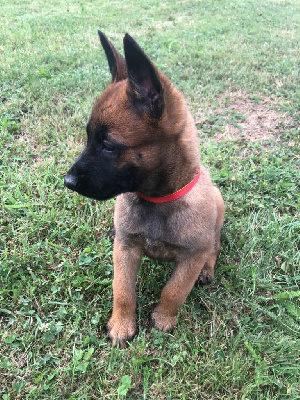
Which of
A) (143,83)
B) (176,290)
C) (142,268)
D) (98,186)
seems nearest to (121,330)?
(176,290)

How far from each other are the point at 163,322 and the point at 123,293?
0.39 metres

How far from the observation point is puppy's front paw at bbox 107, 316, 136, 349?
255cm

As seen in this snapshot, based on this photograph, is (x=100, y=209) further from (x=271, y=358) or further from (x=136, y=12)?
(x=136, y=12)

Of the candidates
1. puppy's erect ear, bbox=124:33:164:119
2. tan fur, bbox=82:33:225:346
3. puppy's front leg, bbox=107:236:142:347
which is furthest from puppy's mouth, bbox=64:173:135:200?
puppy's front leg, bbox=107:236:142:347

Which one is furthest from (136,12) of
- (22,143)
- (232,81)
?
(22,143)

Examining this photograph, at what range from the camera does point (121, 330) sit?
257cm

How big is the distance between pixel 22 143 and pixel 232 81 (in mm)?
3891

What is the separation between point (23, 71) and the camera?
5812 millimetres

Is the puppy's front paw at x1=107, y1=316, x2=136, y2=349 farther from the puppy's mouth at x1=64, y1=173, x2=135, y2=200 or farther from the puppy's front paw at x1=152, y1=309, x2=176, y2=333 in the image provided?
the puppy's mouth at x1=64, y1=173, x2=135, y2=200

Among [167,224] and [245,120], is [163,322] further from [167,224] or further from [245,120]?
[245,120]

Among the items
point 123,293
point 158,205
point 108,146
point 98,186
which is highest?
point 108,146

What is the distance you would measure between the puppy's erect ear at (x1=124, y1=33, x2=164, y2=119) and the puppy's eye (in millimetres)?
251

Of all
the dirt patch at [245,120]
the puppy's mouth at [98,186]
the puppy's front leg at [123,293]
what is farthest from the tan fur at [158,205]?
the dirt patch at [245,120]

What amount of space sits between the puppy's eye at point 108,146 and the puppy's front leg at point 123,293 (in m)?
0.81
